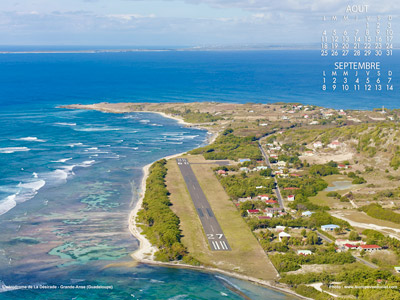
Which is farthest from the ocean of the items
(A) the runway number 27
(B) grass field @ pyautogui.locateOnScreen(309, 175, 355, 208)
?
(B) grass field @ pyautogui.locateOnScreen(309, 175, 355, 208)

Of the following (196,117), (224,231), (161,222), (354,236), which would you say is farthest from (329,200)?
(196,117)

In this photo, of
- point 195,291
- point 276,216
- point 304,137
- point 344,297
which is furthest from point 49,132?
point 344,297

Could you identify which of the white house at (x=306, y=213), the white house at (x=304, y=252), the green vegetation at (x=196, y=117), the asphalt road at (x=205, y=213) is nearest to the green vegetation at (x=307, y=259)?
the white house at (x=304, y=252)

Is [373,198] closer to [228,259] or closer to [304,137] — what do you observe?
[228,259]

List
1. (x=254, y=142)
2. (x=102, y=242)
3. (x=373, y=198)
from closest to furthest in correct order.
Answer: (x=102, y=242) < (x=373, y=198) < (x=254, y=142)

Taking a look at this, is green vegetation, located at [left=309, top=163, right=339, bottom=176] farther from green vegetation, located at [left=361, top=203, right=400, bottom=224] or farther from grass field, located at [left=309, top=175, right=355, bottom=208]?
green vegetation, located at [left=361, top=203, right=400, bottom=224]

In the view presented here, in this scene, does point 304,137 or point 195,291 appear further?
point 304,137
